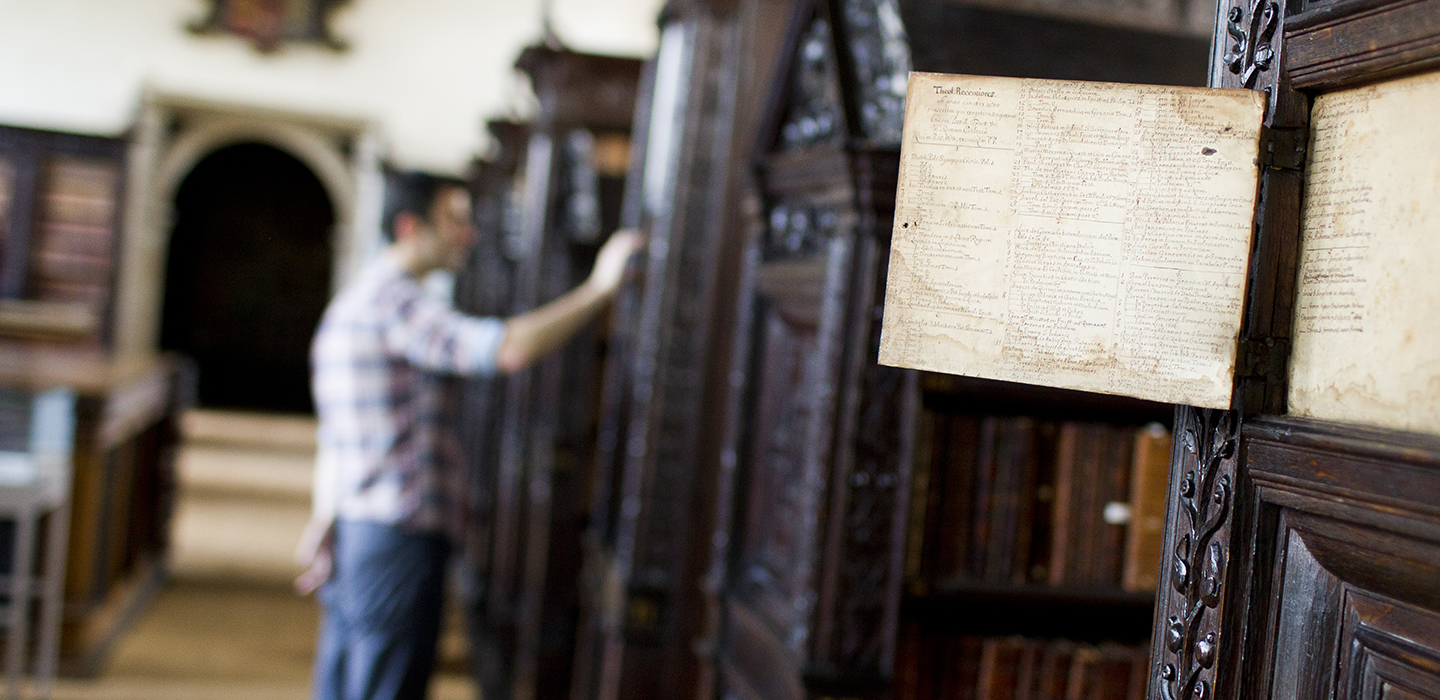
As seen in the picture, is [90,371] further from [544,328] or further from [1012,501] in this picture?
[1012,501]

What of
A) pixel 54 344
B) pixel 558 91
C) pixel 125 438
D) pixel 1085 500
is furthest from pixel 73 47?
pixel 1085 500

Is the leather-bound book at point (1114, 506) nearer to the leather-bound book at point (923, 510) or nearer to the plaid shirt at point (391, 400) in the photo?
the leather-bound book at point (923, 510)

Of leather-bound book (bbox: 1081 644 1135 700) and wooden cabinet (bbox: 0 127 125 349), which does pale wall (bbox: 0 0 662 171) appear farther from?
leather-bound book (bbox: 1081 644 1135 700)

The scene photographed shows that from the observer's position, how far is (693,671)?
108 inches

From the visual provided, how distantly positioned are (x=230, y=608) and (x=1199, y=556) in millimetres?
5919

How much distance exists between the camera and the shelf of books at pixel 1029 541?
1.84 metres

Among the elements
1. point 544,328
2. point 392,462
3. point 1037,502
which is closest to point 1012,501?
point 1037,502

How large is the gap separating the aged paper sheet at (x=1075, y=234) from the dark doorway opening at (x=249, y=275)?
12.3 m

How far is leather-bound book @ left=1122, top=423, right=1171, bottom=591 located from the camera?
1939 mm

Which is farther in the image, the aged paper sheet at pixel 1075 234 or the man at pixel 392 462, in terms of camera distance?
the man at pixel 392 462

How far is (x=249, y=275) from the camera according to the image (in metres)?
12.4

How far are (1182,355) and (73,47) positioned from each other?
11.2 metres

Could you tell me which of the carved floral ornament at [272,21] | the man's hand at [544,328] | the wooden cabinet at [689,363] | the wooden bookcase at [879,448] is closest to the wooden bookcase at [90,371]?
the carved floral ornament at [272,21]

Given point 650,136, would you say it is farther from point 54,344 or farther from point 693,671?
point 54,344
